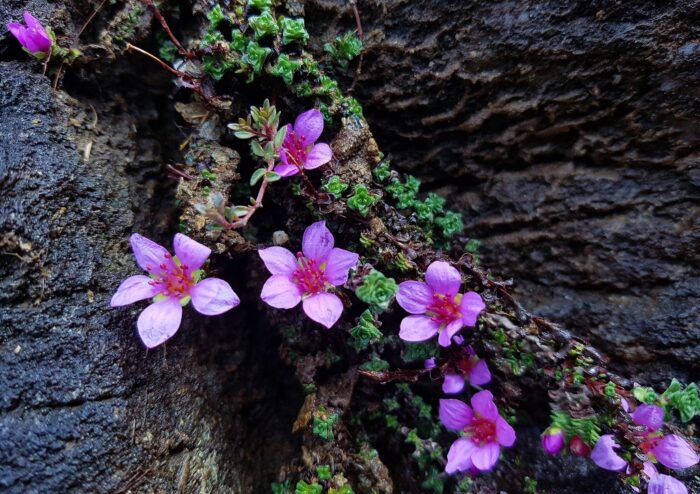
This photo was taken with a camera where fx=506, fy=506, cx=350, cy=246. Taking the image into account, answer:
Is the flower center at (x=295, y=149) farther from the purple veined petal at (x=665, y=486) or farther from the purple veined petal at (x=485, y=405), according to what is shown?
the purple veined petal at (x=665, y=486)

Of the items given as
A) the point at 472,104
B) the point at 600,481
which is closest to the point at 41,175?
the point at 472,104

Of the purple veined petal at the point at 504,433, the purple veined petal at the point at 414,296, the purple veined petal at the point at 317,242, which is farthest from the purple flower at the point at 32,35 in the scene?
the purple veined petal at the point at 504,433

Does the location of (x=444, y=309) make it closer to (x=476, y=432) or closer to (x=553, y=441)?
(x=476, y=432)

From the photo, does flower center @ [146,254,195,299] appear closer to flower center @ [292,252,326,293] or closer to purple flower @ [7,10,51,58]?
flower center @ [292,252,326,293]

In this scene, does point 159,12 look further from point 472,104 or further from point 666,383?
point 666,383

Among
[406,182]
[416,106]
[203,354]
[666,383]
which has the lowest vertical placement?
[203,354]

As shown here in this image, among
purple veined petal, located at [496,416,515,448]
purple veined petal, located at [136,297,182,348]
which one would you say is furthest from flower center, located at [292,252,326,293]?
purple veined petal, located at [496,416,515,448]
